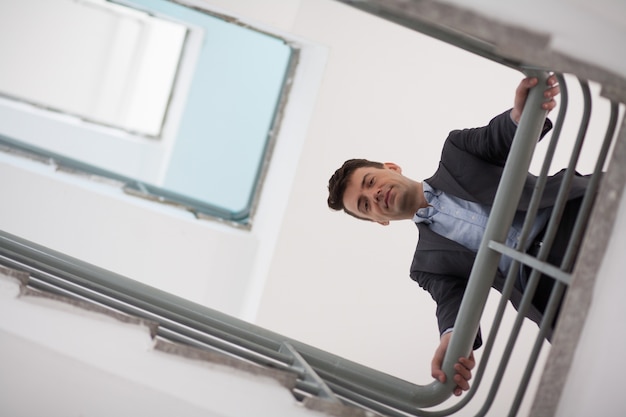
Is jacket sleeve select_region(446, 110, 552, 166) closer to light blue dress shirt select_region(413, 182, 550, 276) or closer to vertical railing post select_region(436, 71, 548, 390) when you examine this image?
light blue dress shirt select_region(413, 182, 550, 276)

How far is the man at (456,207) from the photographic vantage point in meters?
1.79

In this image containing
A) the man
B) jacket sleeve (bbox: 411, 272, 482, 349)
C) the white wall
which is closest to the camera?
the man

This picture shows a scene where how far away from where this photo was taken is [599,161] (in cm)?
125

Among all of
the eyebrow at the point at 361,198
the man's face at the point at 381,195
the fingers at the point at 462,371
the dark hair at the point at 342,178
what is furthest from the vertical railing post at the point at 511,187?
the dark hair at the point at 342,178

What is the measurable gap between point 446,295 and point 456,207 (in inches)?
11.5

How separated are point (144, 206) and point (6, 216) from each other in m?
0.72

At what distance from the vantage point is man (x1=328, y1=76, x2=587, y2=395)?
5.86ft

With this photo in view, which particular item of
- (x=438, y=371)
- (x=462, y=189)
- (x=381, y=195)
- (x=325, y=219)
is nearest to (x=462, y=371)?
(x=438, y=371)

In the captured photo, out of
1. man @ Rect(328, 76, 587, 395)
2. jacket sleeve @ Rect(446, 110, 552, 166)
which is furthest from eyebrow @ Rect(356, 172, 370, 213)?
jacket sleeve @ Rect(446, 110, 552, 166)

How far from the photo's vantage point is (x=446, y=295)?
2.16 metres

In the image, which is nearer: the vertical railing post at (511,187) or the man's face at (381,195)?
the vertical railing post at (511,187)

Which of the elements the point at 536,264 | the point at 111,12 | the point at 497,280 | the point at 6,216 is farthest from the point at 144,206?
the point at 111,12

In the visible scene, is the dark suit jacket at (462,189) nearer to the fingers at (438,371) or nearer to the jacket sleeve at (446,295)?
the jacket sleeve at (446,295)

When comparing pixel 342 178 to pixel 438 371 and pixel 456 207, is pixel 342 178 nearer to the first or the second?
pixel 456 207
